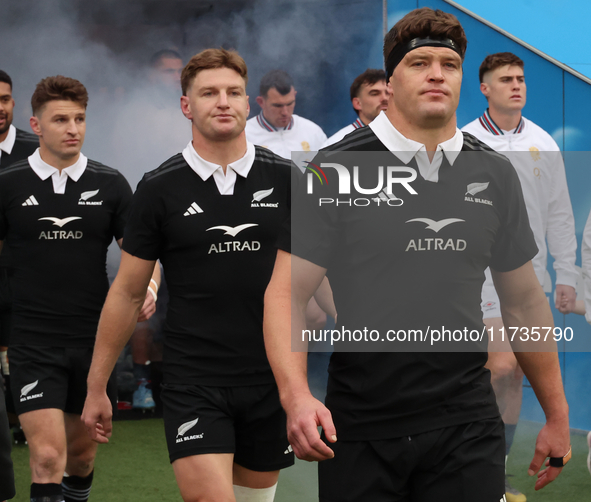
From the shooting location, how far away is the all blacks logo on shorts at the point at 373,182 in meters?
2.53

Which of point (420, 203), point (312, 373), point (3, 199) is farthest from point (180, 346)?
point (312, 373)

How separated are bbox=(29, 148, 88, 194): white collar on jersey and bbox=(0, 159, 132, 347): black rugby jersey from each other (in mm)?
32

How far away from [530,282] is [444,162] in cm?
53

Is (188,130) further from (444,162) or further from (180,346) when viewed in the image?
(444,162)

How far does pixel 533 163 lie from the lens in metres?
5.98

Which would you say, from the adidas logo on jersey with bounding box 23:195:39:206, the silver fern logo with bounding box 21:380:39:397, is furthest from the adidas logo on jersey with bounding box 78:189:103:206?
the silver fern logo with bounding box 21:380:39:397

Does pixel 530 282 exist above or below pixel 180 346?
above

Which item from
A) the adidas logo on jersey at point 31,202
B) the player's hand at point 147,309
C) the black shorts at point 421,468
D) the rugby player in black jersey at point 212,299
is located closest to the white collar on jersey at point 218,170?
the rugby player in black jersey at point 212,299

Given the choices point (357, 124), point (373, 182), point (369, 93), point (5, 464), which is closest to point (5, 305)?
point (5, 464)

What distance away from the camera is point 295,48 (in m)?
7.07

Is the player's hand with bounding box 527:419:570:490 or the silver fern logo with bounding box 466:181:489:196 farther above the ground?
the silver fern logo with bounding box 466:181:489:196

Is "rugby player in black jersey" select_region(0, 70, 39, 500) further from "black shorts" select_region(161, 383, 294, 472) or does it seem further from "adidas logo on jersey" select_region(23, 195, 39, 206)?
"black shorts" select_region(161, 383, 294, 472)

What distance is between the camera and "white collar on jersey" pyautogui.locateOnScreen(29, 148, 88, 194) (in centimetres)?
481

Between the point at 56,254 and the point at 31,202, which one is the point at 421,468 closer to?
the point at 56,254
